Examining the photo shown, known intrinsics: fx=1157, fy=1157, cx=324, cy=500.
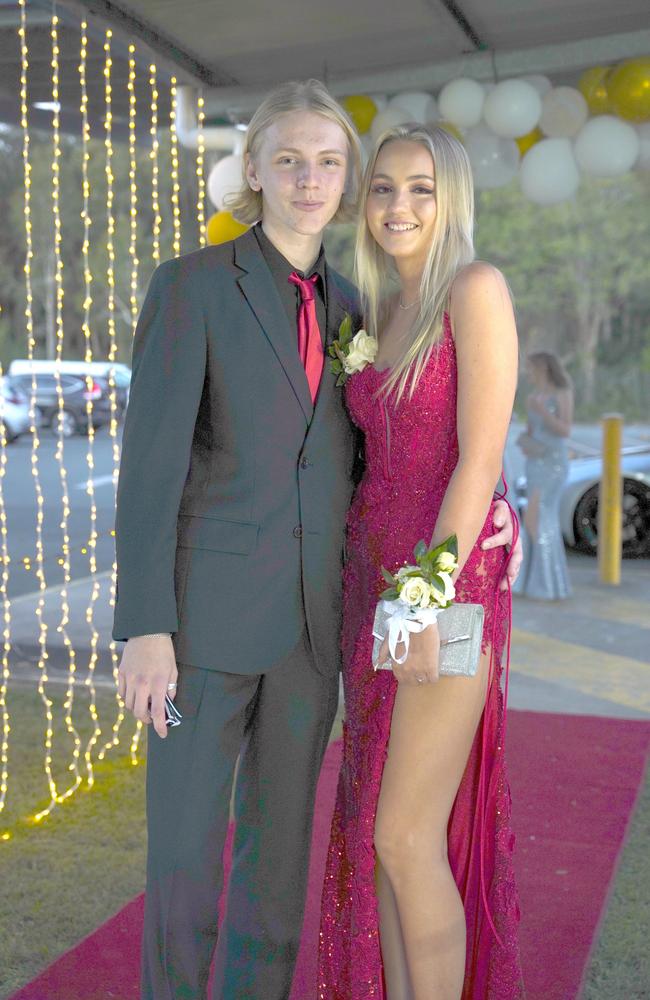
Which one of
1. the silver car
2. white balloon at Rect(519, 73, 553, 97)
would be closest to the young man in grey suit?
white balloon at Rect(519, 73, 553, 97)

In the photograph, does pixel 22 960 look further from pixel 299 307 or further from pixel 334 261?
pixel 334 261

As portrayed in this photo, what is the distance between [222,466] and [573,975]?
1.81 metres

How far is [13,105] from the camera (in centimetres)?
707

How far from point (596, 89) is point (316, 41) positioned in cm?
175

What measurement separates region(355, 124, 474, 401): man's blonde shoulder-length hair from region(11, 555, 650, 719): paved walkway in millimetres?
3380

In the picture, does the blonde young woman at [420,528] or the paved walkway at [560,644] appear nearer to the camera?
the blonde young woman at [420,528]

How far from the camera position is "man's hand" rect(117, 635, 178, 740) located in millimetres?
2369

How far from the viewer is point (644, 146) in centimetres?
672

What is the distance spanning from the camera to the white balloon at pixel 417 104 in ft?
21.7

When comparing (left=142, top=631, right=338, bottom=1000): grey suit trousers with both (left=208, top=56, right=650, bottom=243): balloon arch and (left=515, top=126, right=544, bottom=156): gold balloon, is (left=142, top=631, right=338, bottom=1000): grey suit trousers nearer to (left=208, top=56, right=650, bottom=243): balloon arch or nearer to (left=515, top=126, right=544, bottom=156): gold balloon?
(left=208, top=56, right=650, bottom=243): balloon arch

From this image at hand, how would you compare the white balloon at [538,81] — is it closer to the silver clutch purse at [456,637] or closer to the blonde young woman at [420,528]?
the blonde young woman at [420,528]

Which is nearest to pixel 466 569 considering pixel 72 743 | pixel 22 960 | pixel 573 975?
pixel 573 975

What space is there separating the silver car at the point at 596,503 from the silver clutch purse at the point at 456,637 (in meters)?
8.36

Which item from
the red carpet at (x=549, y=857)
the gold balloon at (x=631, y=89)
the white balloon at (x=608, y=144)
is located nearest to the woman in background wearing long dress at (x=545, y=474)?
the white balloon at (x=608, y=144)
